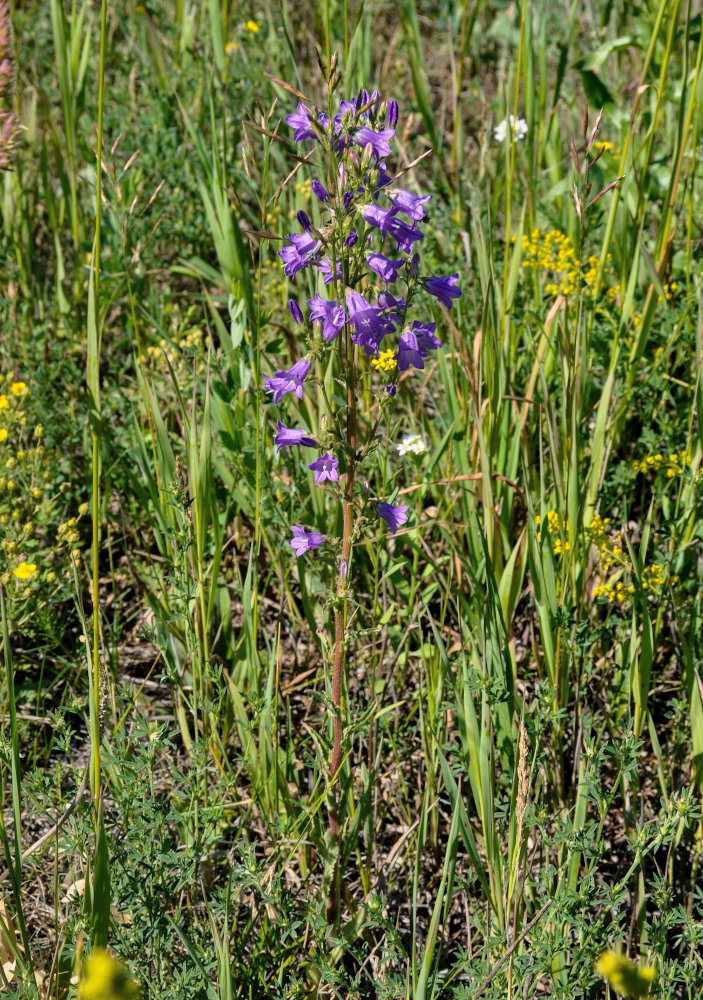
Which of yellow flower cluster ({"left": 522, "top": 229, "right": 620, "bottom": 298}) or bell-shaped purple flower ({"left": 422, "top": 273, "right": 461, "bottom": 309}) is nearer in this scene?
bell-shaped purple flower ({"left": 422, "top": 273, "right": 461, "bottom": 309})

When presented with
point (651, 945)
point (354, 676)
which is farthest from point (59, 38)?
point (651, 945)

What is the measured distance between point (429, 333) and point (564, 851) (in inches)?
45.5

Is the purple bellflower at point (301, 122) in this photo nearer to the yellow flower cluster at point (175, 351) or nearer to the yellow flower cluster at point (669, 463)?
the yellow flower cluster at point (669, 463)

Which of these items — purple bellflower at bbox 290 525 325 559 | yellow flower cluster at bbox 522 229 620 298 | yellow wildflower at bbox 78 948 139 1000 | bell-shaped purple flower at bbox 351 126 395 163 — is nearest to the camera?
yellow wildflower at bbox 78 948 139 1000

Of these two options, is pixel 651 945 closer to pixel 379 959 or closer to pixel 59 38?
pixel 379 959

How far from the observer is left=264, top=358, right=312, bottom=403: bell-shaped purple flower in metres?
1.69

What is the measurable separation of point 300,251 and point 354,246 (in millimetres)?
107

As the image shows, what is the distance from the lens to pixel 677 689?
2.30 metres

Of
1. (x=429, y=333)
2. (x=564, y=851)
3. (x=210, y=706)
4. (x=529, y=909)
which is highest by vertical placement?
(x=429, y=333)

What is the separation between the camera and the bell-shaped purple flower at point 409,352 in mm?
1643

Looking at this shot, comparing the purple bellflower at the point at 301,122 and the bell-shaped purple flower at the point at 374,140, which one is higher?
the purple bellflower at the point at 301,122

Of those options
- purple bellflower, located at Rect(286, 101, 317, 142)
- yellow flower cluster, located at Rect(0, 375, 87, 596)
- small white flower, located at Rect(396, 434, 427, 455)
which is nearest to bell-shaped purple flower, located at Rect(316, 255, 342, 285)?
purple bellflower, located at Rect(286, 101, 317, 142)

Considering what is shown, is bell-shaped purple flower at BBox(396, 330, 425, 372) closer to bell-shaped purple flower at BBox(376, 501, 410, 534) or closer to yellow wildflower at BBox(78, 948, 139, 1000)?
bell-shaped purple flower at BBox(376, 501, 410, 534)

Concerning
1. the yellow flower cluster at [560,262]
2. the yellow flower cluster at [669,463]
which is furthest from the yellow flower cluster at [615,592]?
the yellow flower cluster at [560,262]
